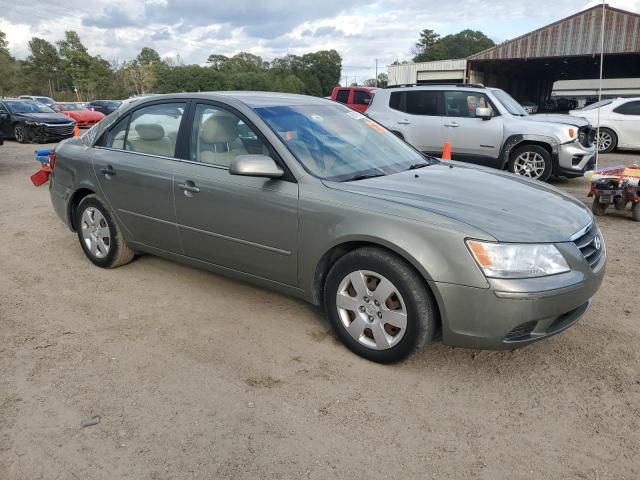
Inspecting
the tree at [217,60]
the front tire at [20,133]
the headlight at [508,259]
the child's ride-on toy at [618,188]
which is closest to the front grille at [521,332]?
the headlight at [508,259]

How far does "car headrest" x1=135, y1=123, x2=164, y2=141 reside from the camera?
430 cm

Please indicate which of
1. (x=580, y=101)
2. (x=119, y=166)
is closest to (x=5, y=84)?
(x=580, y=101)

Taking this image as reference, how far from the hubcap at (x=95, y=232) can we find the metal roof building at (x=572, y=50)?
2745 cm

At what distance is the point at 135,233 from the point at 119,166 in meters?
0.58

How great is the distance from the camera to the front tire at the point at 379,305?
293 cm

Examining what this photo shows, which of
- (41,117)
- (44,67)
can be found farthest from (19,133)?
(44,67)

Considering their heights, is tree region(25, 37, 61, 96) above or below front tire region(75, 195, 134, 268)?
above

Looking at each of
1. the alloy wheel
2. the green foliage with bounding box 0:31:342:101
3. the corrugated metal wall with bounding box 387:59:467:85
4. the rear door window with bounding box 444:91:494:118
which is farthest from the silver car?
the green foliage with bounding box 0:31:342:101

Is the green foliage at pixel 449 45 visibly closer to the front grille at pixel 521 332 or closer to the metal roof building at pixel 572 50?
the metal roof building at pixel 572 50

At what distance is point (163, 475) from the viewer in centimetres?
234

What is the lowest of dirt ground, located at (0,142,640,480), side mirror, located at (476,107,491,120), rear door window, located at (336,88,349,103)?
dirt ground, located at (0,142,640,480)

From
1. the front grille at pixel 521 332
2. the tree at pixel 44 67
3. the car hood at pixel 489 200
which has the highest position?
the tree at pixel 44 67

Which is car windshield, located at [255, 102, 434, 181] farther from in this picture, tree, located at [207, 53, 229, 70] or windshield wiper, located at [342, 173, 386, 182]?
tree, located at [207, 53, 229, 70]

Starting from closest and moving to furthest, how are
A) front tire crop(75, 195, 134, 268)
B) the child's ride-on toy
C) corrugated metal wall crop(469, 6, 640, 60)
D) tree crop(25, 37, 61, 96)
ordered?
1. front tire crop(75, 195, 134, 268)
2. the child's ride-on toy
3. corrugated metal wall crop(469, 6, 640, 60)
4. tree crop(25, 37, 61, 96)
